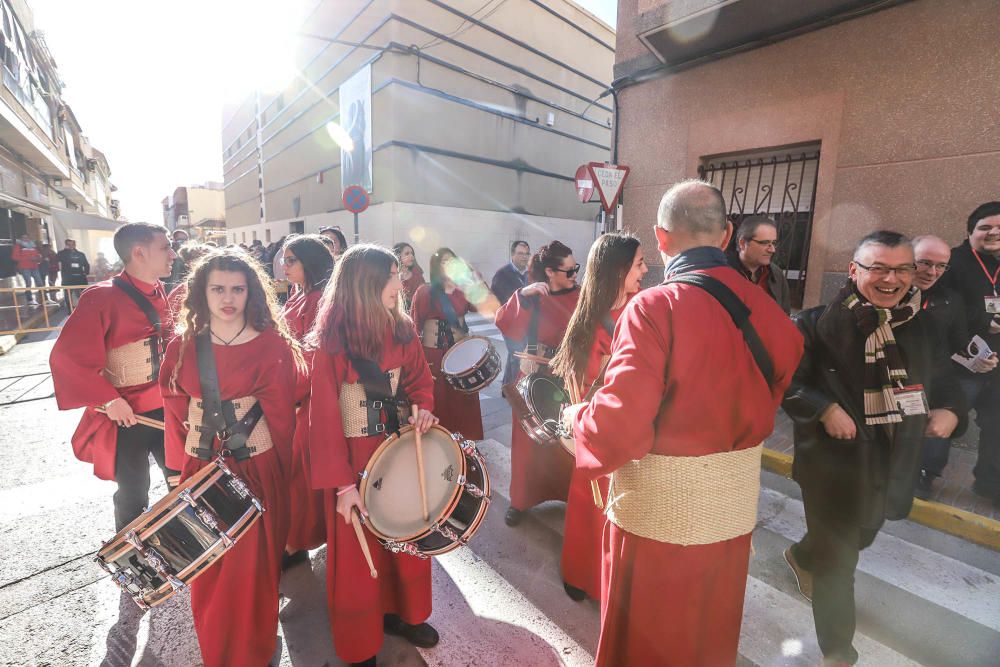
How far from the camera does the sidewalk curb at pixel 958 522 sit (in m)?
3.24

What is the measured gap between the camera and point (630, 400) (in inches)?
55.5

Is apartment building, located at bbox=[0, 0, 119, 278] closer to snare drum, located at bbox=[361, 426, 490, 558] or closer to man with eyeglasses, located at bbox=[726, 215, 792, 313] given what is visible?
snare drum, located at bbox=[361, 426, 490, 558]

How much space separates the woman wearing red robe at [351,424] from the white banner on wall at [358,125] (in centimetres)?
1276

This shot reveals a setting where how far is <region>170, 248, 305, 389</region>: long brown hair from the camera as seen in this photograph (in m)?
2.18

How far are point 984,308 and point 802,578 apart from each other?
2531 millimetres

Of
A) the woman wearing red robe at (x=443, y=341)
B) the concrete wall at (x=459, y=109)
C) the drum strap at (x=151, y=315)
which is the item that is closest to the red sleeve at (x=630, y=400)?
the drum strap at (x=151, y=315)

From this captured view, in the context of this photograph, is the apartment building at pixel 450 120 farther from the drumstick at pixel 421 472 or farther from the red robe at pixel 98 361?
the drumstick at pixel 421 472

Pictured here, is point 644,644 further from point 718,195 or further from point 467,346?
point 467,346

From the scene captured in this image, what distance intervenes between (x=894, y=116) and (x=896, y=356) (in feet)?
14.7

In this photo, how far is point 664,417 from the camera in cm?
152

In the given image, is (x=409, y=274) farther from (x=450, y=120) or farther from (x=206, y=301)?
(x=450, y=120)

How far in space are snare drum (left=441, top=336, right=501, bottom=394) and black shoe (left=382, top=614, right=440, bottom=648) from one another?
1631 millimetres

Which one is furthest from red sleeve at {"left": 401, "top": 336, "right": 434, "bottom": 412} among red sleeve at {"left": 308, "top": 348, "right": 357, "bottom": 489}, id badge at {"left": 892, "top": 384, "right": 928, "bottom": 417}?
id badge at {"left": 892, "top": 384, "right": 928, "bottom": 417}

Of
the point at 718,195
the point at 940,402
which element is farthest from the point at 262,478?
the point at 940,402
